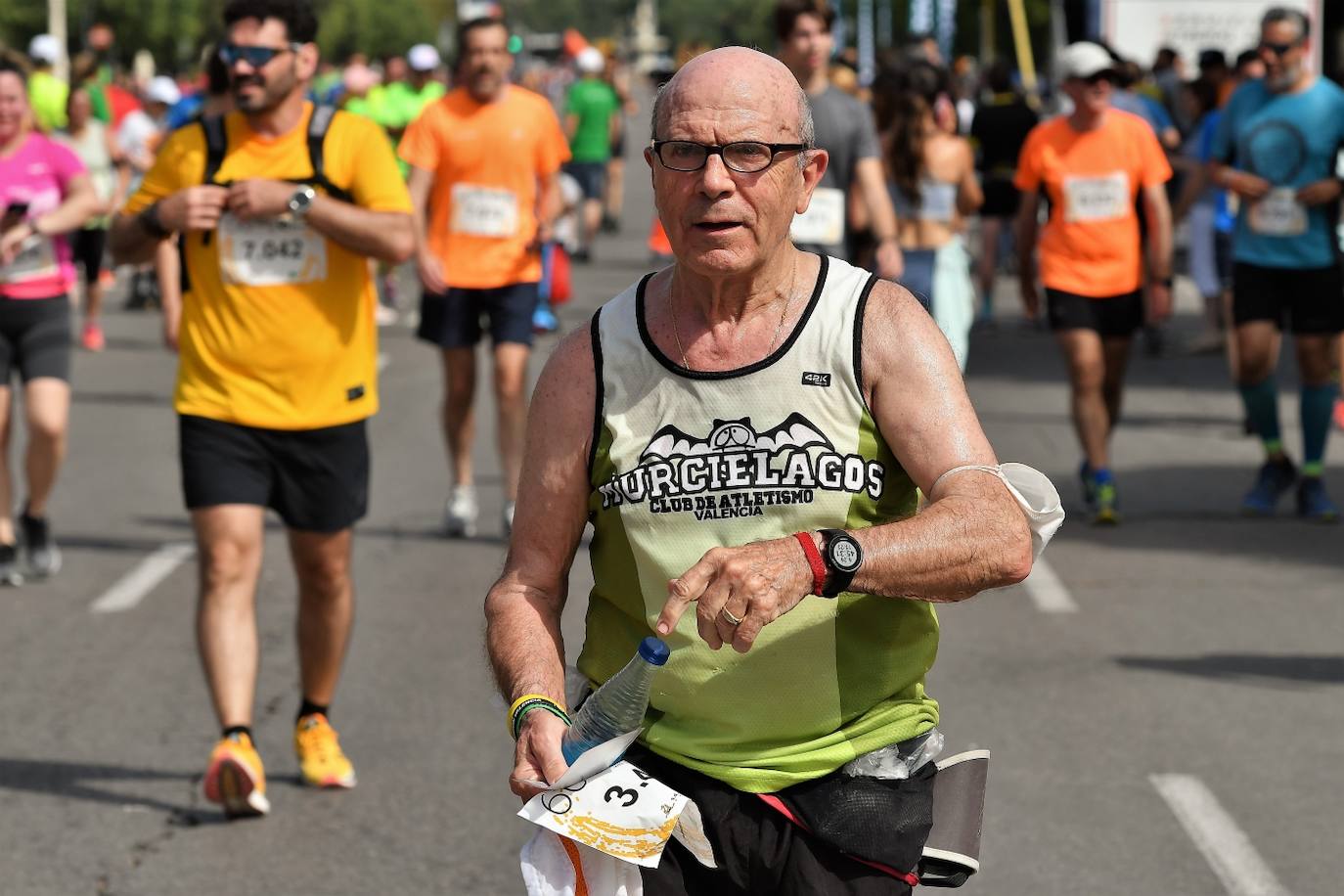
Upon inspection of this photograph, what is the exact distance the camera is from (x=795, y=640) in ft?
10.9

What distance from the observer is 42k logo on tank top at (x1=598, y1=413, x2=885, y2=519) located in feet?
10.7

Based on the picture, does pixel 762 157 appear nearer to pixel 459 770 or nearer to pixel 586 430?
pixel 586 430

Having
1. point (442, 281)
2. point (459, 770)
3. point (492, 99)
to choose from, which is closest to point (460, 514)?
point (442, 281)

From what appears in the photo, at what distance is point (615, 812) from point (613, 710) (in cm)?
14

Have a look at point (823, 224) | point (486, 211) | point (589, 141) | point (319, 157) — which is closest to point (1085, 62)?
point (823, 224)

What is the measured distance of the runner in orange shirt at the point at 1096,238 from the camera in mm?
10648

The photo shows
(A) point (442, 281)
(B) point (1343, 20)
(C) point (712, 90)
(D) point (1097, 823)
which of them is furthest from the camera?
(B) point (1343, 20)

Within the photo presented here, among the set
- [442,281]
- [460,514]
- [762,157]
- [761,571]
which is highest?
[762,157]

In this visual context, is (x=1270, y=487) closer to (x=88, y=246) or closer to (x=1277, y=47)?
(x=1277, y=47)

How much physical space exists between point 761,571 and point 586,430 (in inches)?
22.7

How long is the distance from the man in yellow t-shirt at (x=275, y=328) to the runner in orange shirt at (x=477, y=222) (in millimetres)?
3598

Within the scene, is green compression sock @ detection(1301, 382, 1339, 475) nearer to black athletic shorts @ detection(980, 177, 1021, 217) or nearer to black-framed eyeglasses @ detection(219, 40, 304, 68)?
black-framed eyeglasses @ detection(219, 40, 304, 68)

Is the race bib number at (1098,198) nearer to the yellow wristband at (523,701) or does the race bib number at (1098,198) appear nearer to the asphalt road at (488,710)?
the asphalt road at (488,710)

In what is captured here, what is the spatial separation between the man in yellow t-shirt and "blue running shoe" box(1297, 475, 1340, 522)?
18.2ft
